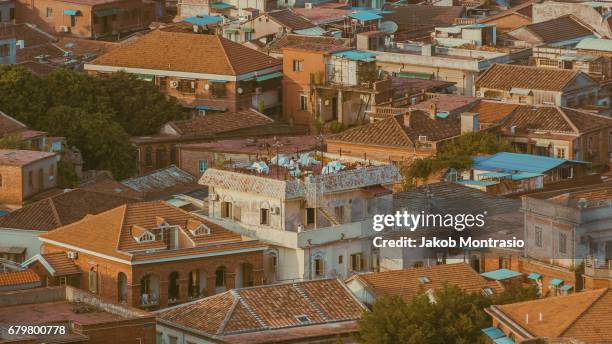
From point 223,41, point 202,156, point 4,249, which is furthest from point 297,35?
point 4,249

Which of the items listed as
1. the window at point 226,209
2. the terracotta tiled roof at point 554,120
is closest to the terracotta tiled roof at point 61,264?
the window at point 226,209

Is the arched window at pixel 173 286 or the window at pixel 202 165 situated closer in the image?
the arched window at pixel 173 286

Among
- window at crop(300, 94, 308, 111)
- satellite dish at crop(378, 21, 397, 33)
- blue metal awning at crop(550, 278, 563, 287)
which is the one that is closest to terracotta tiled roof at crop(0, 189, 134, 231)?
blue metal awning at crop(550, 278, 563, 287)

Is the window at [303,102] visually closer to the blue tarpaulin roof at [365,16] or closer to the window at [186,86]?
the window at [186,86]

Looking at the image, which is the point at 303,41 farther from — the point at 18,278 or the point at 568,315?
the point at 568,315

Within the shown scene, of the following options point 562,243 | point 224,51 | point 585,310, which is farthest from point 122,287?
point 224,51

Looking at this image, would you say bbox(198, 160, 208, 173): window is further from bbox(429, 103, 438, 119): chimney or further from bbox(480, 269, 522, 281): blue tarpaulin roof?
bbox(480, 269, 522, 281): blue tarpaulin roof
